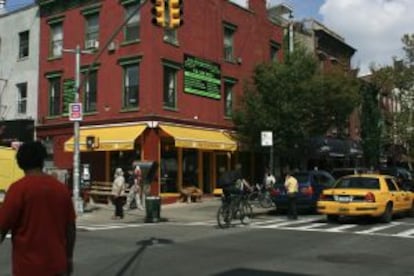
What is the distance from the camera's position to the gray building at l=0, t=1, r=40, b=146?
35.1 meters

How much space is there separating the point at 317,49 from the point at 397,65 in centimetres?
Result: 507

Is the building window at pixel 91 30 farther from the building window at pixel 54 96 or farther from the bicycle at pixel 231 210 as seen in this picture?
the bicycle at pixel 231 210

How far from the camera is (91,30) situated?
107 feet

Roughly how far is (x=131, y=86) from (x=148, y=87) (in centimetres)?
133

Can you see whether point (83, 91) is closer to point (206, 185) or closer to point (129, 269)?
point (206, 185)

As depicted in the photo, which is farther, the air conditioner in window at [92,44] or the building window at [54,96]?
the building window at [54,96]

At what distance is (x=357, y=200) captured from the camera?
2042 centimetres

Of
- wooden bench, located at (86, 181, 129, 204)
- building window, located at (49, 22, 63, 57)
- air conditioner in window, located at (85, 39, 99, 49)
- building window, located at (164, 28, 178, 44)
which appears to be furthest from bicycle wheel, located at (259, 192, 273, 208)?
building window, located at (49, 22, 63, 57)

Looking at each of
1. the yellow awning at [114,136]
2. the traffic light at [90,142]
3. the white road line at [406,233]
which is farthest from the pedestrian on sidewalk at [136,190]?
the white road line at [406,233]

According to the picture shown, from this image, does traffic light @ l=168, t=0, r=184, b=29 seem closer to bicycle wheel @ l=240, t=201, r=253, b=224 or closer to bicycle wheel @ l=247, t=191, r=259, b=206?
bicycle wheel @ l=240, t=201, r=253, b=224

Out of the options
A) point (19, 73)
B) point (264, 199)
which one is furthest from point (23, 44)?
→ point (264, 199)

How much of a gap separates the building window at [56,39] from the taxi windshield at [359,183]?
17.7 m

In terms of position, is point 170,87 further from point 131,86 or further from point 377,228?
point 377,228

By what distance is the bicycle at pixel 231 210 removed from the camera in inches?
773
